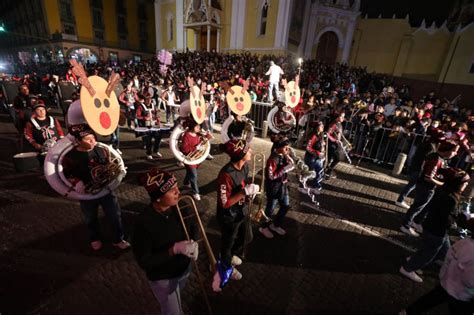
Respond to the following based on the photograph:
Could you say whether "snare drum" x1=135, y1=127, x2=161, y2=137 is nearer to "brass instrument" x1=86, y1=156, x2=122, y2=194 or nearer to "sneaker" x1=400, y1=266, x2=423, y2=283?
"brass instrument" x1=86, y1=156, x2=122, y2=194

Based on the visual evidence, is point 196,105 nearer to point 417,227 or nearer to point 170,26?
point 417,227

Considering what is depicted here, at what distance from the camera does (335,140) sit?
673 cm

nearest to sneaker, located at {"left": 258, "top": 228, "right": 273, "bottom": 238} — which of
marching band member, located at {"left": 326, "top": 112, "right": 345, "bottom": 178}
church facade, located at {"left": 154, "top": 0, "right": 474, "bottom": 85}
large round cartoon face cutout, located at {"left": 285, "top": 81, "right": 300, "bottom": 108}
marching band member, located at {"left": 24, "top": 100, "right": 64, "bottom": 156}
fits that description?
marching band member, located at {"left": 326, "top": 112, "right": 345, "bottom": 178}

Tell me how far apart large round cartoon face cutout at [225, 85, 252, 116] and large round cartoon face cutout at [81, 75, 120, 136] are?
3884mm

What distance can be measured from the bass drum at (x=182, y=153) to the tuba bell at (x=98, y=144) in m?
1.69

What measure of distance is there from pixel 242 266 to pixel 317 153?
11.5 feet

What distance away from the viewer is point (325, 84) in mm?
17297

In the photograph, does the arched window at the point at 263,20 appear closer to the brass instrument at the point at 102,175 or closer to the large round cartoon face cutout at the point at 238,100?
the large round cartoon face cutout at the point at 238,100

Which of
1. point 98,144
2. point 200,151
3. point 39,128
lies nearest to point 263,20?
point 200,151

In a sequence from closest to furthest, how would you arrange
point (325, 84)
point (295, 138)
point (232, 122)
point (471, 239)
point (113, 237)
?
point (471, 239)
point (113, 237)
point (232, 122)
point (295, 138)
point (325, 84)

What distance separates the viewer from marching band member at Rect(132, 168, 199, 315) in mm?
2145

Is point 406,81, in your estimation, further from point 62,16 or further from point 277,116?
point 62,16

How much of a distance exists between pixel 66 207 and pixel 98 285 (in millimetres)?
2651

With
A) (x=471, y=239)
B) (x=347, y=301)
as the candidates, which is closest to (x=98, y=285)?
(x=347, y=301)
